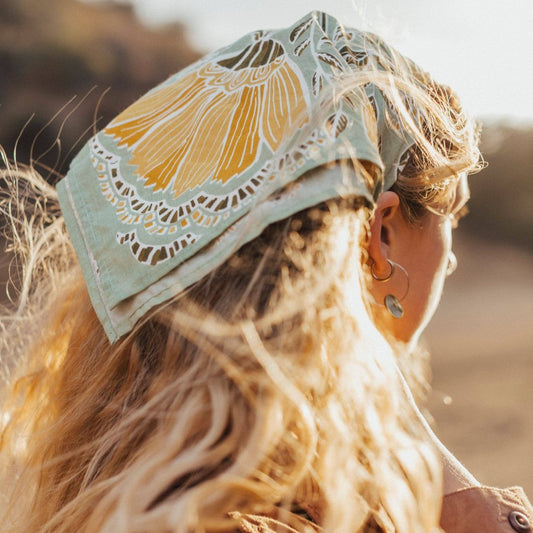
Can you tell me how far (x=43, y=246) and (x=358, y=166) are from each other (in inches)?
46.1

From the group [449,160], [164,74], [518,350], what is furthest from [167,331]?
[164,74]

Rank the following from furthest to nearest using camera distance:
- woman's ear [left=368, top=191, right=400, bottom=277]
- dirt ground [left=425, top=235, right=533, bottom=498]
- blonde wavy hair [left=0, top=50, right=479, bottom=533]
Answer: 1. dirt ground [left=425, top=235, right=533, bottom=498]
2. woman's ear [left=368, top=191, right=400, bottom=277]
3. blonde wavy hair [left=0, top=50, right=479, bottom=533]

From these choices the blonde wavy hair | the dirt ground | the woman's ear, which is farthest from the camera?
the dirt ground

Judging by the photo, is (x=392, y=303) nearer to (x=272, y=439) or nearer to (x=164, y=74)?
(x=272, y=439)

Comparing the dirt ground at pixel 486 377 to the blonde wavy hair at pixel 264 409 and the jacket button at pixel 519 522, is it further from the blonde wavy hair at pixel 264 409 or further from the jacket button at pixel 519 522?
the blonde wavy hair at pixel 264 409

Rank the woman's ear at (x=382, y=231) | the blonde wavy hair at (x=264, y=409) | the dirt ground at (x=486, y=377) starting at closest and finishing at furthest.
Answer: the blonde wavy hair at (x=264, y=409) → the woman's ear at (x=382, y=231) → the dirt ground at (x=486, y=377)

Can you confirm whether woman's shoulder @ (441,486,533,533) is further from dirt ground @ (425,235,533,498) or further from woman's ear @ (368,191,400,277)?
dirt ground @ (425,235,533,498)

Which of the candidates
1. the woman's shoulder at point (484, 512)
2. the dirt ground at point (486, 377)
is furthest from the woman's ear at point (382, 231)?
the dirt ground at point (486, 377)

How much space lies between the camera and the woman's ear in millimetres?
1188

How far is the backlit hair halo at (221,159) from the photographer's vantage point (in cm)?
99

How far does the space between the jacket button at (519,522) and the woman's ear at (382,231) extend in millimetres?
503

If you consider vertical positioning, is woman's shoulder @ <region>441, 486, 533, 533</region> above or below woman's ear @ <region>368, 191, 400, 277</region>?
below

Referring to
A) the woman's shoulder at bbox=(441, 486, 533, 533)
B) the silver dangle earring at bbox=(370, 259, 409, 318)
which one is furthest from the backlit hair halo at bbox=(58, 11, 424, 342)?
the woman's shoulder at bbox=(441, 486, 533, 533)

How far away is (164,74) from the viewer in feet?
41.3
